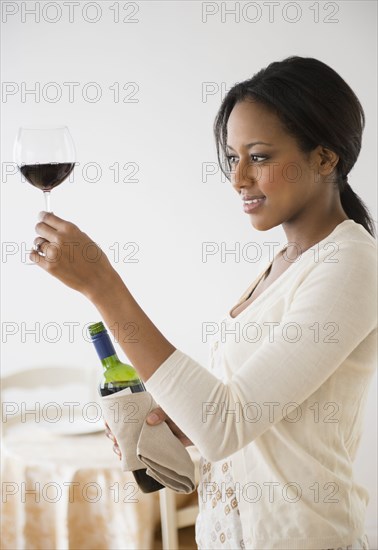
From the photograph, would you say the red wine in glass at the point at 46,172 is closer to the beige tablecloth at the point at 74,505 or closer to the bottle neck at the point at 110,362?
the bottle neck at the point at 110,362

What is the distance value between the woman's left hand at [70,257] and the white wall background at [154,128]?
2.11 m

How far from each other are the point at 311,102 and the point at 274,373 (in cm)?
38

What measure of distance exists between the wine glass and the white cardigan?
1.14 ft

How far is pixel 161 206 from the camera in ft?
9.98

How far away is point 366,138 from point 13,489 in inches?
73.5

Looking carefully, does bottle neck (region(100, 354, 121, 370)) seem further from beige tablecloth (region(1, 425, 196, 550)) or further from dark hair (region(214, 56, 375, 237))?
beige tablecloth (region(1, 425, 196, 550))

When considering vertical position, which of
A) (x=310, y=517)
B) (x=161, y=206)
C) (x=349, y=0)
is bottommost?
(x=310, y=517)

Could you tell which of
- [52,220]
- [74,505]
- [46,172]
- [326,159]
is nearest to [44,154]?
[46,172]

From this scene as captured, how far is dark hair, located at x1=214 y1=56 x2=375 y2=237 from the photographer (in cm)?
99

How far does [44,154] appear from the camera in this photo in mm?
1049

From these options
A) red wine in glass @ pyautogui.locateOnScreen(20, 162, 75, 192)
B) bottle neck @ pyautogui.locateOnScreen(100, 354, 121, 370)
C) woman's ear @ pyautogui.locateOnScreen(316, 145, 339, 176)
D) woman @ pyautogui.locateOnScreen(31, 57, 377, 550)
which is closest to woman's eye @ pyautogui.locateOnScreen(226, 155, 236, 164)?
woman @ pyautogui.locateOnScreen(31, 57, 377, 550)

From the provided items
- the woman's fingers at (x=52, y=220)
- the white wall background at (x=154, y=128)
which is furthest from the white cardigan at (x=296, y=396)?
the white wall background at (x=154, y=128)

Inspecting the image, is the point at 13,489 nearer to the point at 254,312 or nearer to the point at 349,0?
the point at 254,312

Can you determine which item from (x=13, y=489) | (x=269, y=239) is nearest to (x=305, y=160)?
(x=13, y=489)
